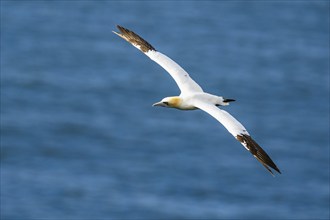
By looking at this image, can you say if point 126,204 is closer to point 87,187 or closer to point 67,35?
point 87,187

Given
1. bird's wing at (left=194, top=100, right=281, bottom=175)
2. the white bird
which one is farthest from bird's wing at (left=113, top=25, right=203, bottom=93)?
bird's wing at (left=194, top=100, right=281, bottom=175)

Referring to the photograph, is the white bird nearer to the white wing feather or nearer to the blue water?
the white wing feather

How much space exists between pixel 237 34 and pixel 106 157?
19529 mm

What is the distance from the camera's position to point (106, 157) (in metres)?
50.1

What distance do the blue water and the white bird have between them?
2130cm

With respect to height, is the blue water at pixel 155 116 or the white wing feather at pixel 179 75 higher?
the blue water at pixel 155 116

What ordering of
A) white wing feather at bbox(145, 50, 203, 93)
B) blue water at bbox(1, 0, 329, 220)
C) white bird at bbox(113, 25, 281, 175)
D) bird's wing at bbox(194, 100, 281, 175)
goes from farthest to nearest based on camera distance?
blue water at bbox(1, 0, 329, 220) < white wing feather at bbox(145, 50, 203, 93) < white bird at bbox(113, 25, 281, 175) < bird's wing at bbox(194, 100, 281, 175)

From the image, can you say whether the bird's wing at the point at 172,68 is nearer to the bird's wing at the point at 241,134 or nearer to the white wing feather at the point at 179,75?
the white wing feather at the point at 179,75

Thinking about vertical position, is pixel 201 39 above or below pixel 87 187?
above

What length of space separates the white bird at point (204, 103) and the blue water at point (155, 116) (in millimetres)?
21296

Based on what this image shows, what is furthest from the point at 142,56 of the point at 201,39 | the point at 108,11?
the point at 108,11

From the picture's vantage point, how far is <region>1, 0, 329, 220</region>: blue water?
4566 cm

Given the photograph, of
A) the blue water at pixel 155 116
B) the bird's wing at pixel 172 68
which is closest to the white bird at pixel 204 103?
the bird's wing at pixel 172 68

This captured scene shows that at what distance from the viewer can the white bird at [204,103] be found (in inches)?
766
